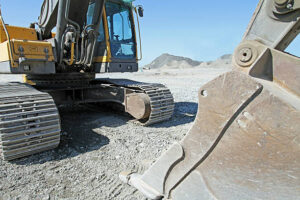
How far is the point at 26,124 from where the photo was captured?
2.68 metres

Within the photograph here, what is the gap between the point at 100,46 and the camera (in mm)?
4508

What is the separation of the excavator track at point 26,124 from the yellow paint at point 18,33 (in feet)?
4.52

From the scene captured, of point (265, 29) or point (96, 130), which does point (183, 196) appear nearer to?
point (265, 29)

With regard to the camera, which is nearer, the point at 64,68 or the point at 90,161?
the point at 90,161

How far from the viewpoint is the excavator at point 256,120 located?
1168 mm

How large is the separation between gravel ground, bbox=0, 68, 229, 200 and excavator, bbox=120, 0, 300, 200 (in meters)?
0.86

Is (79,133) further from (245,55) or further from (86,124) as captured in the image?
(245,55)

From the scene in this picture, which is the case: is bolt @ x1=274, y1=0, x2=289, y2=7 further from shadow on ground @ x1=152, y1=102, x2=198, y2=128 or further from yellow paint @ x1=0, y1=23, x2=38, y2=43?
yellow paint @ x1=0, y1=23, x2=38, y2=43

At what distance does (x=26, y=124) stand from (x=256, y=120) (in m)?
2.59

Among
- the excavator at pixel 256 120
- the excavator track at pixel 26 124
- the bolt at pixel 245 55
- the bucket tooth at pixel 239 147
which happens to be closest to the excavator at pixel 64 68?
the excavator track at pixel 26 124

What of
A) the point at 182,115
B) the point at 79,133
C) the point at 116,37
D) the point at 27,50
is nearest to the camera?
the point at 27,50

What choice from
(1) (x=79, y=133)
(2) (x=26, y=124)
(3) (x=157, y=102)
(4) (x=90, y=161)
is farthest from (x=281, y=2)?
(1) (x=79, y=133)

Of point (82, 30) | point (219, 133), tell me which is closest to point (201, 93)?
point (219, 133)

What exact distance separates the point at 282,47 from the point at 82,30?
3.72 metres
